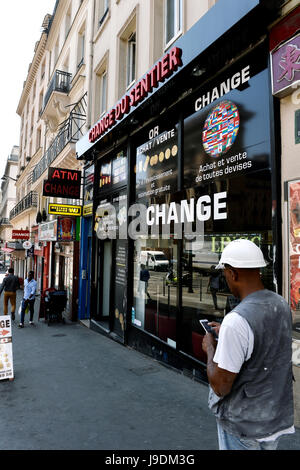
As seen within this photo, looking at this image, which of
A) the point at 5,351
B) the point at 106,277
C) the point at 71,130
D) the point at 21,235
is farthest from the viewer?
the point at 21,235

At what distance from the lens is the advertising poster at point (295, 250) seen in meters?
3.68

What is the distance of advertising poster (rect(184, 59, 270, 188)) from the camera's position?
4.50 m

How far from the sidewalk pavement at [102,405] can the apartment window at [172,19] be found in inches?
276

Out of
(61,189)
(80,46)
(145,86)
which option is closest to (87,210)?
(61,189)

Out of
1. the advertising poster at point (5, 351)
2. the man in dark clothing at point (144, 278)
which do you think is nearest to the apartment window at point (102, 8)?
the man in dark clothing at point (144, 278)

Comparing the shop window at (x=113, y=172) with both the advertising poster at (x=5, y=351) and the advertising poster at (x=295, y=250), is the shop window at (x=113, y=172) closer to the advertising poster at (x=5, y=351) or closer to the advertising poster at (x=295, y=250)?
the advertising poster at (x=5, y=351)

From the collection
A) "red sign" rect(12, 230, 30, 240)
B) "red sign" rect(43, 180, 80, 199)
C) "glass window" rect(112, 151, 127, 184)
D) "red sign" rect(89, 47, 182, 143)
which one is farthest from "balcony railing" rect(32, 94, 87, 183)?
"red sign" rect(12, 230, 30, 240)

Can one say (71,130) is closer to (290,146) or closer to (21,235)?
(290,146)

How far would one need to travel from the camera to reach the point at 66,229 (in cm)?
1201

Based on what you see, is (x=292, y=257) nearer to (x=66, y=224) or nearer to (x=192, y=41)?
(x=192, y=41)

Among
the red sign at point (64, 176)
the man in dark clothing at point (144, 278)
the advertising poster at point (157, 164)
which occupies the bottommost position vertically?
the man in dark clothing at point (144, 278)

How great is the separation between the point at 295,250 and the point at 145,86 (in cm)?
447

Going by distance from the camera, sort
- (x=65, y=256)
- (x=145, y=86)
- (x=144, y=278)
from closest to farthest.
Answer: (x=145, y=86)
(x=144, y=278)
(x=65, y=256)

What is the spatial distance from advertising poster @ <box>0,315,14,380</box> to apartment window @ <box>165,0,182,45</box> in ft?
22.4
